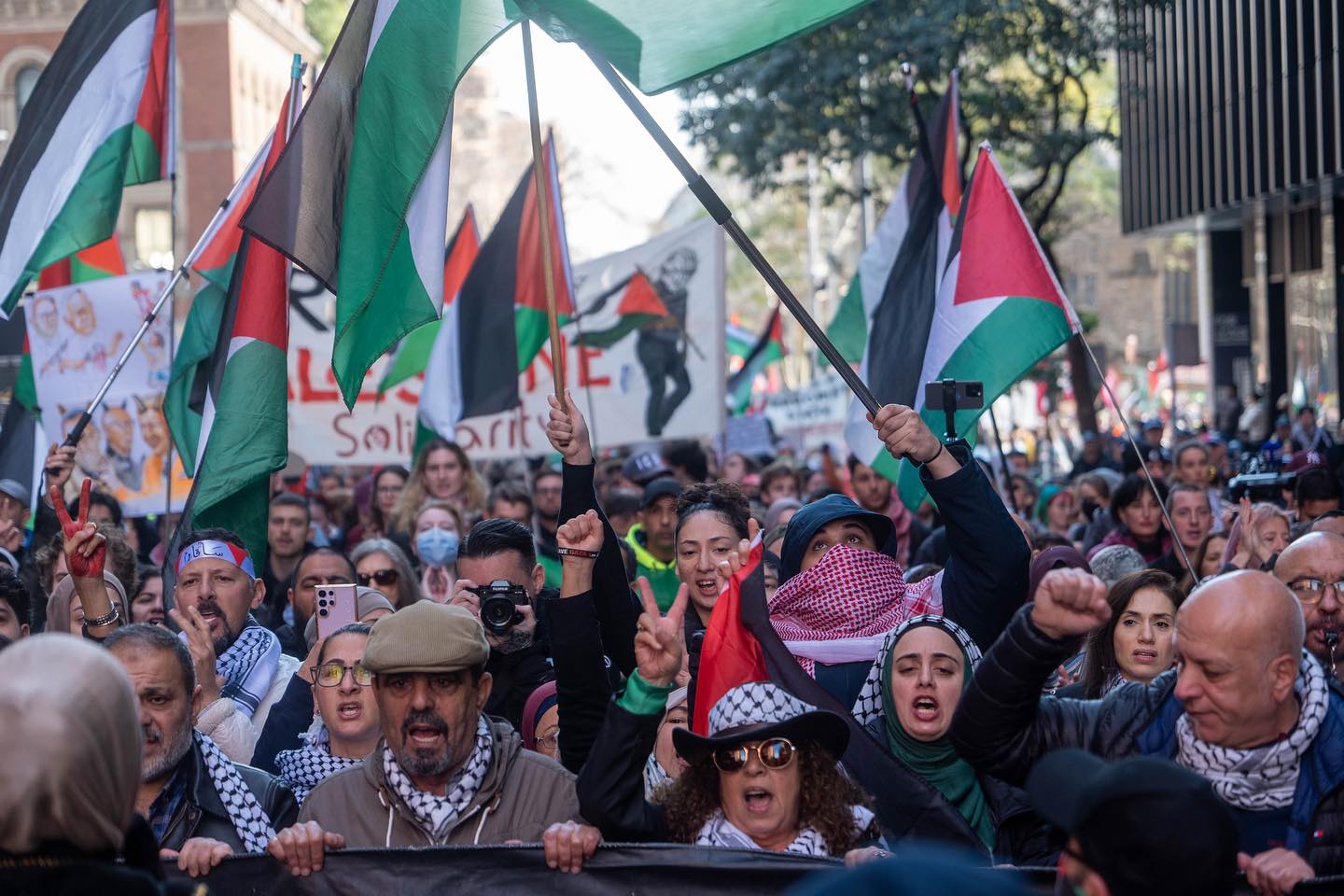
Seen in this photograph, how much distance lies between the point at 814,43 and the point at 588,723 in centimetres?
1579

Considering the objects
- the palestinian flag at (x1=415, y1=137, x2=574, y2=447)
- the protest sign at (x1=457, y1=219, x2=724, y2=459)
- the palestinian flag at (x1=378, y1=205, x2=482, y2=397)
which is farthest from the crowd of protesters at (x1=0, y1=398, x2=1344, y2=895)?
A: the protest sign at (x1=457, y1=219, x2=724, y2=459)

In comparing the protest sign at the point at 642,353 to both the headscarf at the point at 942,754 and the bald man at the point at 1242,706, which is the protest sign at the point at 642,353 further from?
the bald man at the point at 1242,706

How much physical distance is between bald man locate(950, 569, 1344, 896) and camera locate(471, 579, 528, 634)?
2248mm

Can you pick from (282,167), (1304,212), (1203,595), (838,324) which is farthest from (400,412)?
(1304,212)

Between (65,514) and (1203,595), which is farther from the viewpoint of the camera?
(65,514)

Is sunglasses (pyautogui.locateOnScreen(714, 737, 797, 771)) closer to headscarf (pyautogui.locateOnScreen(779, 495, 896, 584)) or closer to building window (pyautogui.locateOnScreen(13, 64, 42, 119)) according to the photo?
headscarf (pyautogui.locateOnScreen(779, 495, 896, 584))

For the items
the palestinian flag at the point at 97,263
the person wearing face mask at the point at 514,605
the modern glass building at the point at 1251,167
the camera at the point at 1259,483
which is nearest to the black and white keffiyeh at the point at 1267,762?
→ the person wearing face mask at the point at 514,605

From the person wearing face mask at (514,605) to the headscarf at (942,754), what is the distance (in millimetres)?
1467

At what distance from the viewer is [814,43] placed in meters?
19.4

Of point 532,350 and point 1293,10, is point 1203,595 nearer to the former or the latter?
point 532,350

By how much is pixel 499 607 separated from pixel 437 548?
2927 mm

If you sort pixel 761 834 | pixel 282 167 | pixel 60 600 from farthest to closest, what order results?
pixel 60 600, pixel 282 167, pixel 761 834

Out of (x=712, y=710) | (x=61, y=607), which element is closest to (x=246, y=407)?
(x=61, y=607)

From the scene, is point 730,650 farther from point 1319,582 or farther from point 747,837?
point 1319,582
